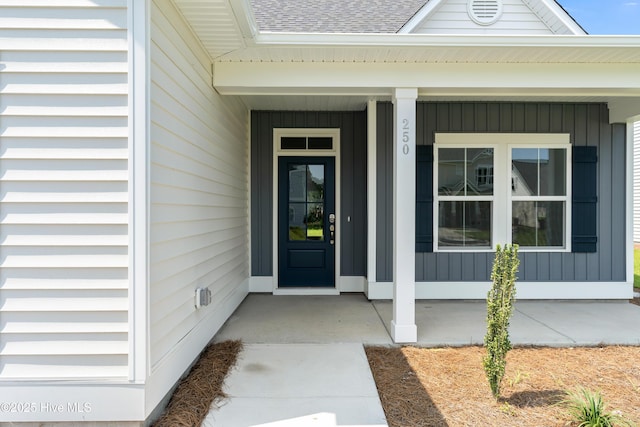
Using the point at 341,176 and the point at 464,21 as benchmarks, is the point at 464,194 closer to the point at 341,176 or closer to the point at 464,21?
the point at 341,176

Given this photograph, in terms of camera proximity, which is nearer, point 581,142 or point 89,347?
point 89,347

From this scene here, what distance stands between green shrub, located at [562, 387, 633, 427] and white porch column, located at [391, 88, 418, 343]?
1397 mm

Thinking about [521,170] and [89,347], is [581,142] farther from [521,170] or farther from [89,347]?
[89,347]

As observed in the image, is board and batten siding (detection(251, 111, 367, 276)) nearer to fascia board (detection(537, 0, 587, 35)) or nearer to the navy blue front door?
the navy blue front door

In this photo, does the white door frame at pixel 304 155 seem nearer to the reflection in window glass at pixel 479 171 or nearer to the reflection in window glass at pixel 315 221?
the reflection in window glass at pixel 315 221

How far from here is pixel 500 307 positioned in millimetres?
2424

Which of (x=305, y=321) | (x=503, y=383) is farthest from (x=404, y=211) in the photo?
(x=305, y=321)

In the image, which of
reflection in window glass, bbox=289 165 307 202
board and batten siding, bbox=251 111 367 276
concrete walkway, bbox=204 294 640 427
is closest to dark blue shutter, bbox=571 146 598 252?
concrete walkway, bbox=204 294 640 427

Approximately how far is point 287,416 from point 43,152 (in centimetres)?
212

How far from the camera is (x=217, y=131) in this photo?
3.84 metres

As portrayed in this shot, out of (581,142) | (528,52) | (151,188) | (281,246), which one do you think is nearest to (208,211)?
(151,188)

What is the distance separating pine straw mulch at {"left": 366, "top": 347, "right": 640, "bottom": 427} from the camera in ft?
7.97

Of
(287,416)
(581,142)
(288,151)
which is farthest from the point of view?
(288,151)

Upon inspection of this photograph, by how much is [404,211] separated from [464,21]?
319 centimetres
